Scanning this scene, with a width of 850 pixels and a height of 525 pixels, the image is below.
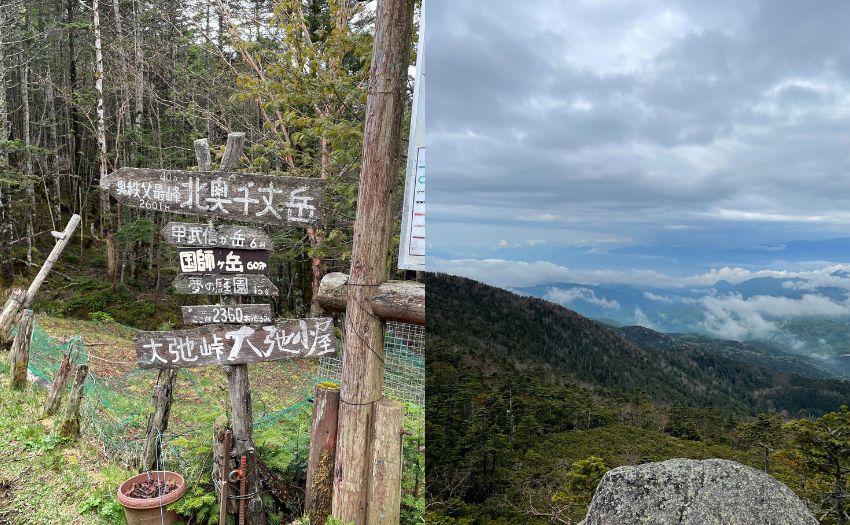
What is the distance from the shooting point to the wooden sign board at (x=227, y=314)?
3.08 m

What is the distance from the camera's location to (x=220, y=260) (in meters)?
3.09

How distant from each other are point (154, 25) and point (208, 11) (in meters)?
3.85

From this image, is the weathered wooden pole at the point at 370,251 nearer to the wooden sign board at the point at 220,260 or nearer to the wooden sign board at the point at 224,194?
the wooden sign board at the point at 224,194

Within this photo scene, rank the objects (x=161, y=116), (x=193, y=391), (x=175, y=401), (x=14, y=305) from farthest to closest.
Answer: (x=161, y=116) < (x=193, y=391) < (x=14, y=305) < (x=175, y=401)

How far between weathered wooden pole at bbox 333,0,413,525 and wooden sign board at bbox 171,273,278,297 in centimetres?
→ 63

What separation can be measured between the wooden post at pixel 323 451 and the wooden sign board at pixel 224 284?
0.62 metres

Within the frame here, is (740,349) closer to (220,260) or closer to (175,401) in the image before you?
(220,260)

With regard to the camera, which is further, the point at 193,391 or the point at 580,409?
the point at 193,391

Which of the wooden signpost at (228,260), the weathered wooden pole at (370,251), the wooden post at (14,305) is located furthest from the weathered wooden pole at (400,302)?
the wooden post at (14,305)

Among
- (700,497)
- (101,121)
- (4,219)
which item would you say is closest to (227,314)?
(700,497)

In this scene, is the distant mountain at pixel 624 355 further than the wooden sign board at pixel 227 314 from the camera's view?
No

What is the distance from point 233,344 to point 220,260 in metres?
0.45

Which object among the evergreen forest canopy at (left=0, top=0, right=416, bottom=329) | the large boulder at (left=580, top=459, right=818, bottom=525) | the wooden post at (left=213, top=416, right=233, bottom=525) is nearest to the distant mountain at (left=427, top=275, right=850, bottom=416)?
the large boulder at (left=580, top=459, right=818, bottom=525)

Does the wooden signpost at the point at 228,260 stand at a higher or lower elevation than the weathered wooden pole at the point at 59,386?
higher
